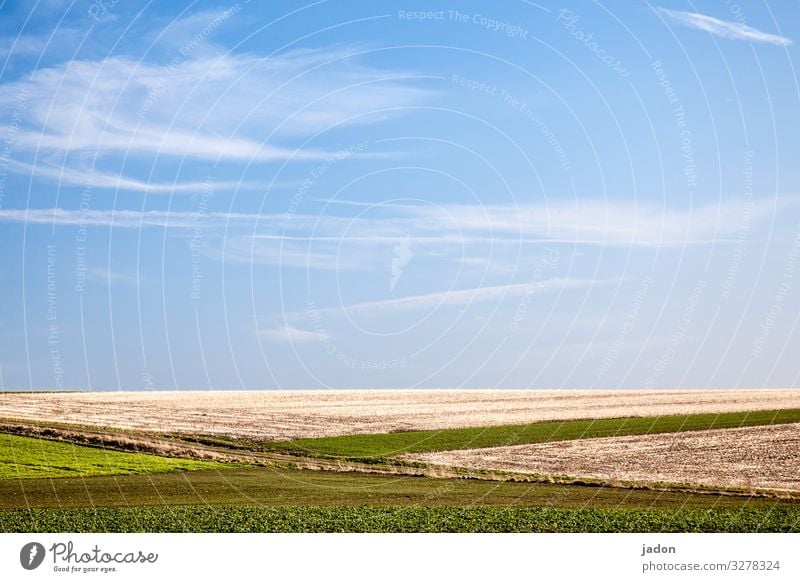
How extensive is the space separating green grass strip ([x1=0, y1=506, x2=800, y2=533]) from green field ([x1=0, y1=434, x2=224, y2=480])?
14244mm

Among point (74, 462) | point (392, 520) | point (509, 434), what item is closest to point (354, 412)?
point (509, 434)

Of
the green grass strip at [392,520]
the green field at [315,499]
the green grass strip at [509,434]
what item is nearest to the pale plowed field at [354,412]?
the green grass strip at [509,434]

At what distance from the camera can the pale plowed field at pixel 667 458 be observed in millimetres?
40469

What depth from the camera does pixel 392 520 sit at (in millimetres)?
28875

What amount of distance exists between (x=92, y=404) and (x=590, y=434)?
60.7m

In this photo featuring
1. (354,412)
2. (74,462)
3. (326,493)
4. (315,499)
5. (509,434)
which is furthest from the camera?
(354,412)

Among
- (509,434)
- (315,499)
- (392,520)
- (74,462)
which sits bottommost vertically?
(509,434)

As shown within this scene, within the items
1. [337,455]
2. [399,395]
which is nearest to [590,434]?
[337,455]

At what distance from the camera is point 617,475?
4094 cm

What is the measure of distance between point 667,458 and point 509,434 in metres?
15.1

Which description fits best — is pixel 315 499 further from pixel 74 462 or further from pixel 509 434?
pixel 509 434

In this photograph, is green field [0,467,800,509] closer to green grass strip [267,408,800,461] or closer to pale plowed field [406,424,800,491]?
pale plowed field [406,424,800,491]

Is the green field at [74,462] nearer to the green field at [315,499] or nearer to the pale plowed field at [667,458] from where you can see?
the green field at [315,499]
